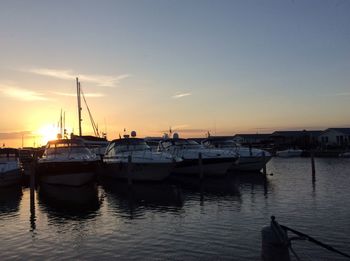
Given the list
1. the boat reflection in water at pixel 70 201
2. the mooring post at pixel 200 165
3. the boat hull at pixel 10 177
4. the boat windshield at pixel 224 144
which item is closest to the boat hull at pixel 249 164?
the boat windshield at pixel 224 144

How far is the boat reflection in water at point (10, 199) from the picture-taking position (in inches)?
795

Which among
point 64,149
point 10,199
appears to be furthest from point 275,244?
point 64,149

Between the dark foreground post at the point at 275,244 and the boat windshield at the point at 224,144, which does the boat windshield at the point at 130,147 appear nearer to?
the boat windshield at the point at 224,144

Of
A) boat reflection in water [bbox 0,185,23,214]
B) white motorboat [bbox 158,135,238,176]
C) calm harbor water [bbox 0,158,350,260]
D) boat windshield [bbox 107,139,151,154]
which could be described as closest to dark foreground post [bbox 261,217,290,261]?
calm harbor water [bbox 0,158,350,260]

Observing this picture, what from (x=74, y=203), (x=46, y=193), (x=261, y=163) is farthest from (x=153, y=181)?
(x=261, y=163)

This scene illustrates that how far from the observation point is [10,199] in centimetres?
2375

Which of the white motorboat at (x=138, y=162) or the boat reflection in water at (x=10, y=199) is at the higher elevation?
the white motorboat at (x=138, y=162)

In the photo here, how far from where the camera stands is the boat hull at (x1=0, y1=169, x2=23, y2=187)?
27984 mm

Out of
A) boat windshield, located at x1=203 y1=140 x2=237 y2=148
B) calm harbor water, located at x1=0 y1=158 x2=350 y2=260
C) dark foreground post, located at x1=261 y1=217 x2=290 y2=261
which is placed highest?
boat windshield, located at x1=203 y1=140 x2=237 y2=148

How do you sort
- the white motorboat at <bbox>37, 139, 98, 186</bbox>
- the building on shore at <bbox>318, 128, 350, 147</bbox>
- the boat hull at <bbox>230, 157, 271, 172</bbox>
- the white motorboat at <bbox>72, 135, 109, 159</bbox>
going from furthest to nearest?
the building on shore at <bbox>318, 128, 350, 147</bbox> → the white motorboat at <bbox>72, 135, 109, 159</bbox> → the boat hull at <bbox>230, 157, 271, 172</bbox> → the white motorboat at <bbox>37, 139, 98, 186</bbox>

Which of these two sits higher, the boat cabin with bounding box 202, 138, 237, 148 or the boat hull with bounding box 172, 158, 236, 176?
the boat cabin with bounding box 202, 138, 237, 148

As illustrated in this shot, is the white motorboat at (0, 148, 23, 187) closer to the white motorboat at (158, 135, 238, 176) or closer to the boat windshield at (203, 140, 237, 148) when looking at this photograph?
the white motorboat at (158, 135, 238, 176)

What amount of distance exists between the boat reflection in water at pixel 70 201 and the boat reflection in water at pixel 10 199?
3.73 feet

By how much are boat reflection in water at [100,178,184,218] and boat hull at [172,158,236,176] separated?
184 inches
